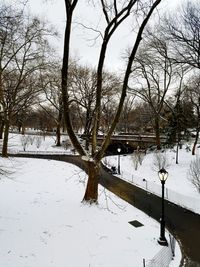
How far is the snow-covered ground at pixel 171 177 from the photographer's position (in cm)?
1658

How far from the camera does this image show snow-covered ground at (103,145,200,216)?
16.6 meters

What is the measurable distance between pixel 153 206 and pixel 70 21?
11103 millimetres

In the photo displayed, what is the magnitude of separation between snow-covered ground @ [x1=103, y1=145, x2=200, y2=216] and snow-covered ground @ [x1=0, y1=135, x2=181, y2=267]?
3654 millimetres

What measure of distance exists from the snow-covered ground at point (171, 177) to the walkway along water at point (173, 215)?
2.35 feet

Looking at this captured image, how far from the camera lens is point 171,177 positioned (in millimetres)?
22453

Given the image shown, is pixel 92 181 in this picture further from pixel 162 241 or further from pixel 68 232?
pixel 162 241

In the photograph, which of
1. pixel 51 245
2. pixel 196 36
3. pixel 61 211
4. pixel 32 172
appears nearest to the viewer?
pixel 51 245

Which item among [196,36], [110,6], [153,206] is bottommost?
[153,206]

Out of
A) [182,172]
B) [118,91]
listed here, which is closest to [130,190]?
[182,172]

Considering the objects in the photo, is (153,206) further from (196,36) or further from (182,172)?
(196,36)

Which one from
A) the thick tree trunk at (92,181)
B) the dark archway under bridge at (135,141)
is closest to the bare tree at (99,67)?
the thick tree trunk at (92,181)

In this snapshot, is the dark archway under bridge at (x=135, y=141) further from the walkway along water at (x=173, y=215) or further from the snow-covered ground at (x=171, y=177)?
the walkway along water at (x=173, y=215)

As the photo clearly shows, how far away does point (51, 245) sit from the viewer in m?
9.03

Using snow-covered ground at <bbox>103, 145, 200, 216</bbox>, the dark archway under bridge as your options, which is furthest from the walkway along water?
the dark archway under bridge
